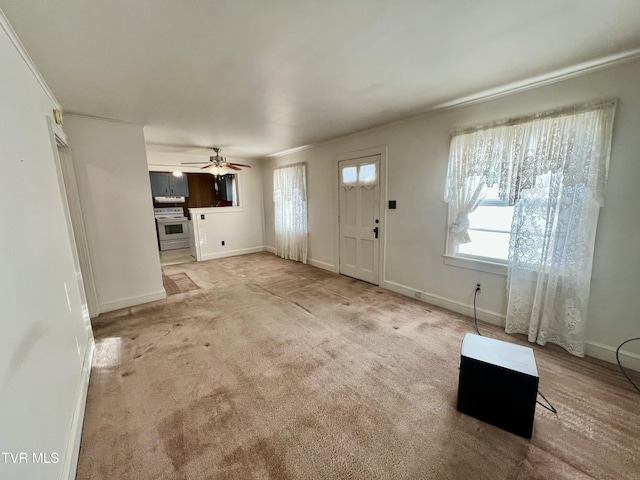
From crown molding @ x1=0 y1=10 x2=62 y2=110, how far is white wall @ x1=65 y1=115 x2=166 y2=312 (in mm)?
660

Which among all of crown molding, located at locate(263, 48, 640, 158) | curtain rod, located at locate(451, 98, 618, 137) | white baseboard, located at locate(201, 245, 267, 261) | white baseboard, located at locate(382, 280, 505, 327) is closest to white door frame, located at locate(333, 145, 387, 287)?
white baseboard, located at locate(382, 280, 505, 327)

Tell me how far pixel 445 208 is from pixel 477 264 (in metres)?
0.72

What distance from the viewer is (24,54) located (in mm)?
1669

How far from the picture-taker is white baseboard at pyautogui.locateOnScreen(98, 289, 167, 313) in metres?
3.28

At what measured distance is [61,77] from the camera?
2.05 metres

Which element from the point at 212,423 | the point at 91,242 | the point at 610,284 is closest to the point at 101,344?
the point at 91,242

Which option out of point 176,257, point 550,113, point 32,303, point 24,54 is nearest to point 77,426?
point 32,303

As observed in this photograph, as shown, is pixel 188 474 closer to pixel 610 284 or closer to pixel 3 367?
pixel 3 367

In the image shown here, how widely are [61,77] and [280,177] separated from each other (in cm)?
380

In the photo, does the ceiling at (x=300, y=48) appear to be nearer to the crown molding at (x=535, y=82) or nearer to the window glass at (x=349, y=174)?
the crown molding at (x=535, y=82)

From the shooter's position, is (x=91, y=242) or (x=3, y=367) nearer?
(x=3, y=367)

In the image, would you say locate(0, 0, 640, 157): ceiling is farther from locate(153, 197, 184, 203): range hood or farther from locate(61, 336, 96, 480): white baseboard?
locate(153, 197, 184, 203): range hood

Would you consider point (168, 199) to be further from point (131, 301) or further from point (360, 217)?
point (360, 217)

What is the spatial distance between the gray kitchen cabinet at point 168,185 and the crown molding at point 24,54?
5030 millimetres
